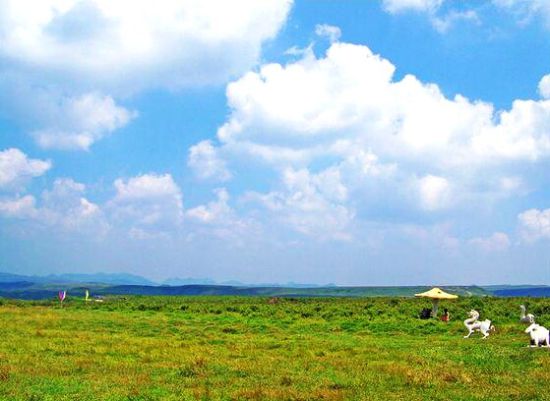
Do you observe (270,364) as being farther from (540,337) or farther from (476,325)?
(476,325)

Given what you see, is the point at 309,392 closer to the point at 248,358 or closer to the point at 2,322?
the point at 248,358

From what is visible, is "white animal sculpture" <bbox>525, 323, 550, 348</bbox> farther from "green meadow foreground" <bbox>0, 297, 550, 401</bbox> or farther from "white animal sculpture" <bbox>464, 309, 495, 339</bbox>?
"white animal sculpture" <bbox>464, 309, 495, 339</bbox>

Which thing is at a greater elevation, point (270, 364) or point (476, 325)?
point (476, 325)

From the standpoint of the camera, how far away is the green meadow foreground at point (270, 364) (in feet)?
50.5

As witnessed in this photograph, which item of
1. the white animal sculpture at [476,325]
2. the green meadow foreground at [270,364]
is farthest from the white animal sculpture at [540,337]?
the white animal sculpture at [476,325]

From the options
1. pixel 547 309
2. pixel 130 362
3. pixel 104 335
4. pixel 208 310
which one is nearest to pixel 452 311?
pixel 547 309

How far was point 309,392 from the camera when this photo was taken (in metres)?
15.2

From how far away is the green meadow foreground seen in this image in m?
15.4

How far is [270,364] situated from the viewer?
20.1 metres

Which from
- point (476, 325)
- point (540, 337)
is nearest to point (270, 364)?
point (540, 337)

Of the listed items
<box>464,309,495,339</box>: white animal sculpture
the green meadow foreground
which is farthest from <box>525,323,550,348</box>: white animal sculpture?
<box>464,309,495,339</box>: white animal sculpture

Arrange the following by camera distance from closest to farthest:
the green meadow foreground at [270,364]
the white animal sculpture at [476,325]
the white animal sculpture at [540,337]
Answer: the green meadow foreground at [270,364]
the white animal sculpture at [540,337]
the white animal sculpture at [476,325]

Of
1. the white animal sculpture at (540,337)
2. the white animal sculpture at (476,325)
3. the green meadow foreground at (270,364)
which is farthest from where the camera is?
the white animal sculpture at (476,325)

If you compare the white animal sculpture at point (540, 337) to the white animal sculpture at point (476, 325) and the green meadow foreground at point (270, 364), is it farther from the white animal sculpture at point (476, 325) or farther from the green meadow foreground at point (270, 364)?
the white animal sculpture at point (476, 325)
